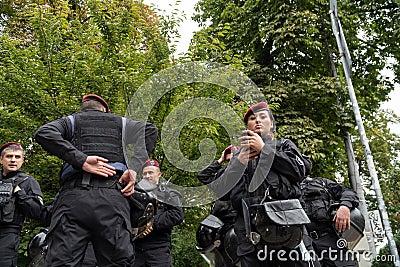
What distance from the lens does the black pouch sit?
12.4ft

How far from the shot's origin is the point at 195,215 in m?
9.66

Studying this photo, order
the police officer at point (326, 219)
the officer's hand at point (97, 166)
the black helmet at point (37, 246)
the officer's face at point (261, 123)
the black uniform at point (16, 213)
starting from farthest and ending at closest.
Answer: the black helmet at point (37, 246) < the police officer at point (326, 219) < the black uniform at point (16, 213) < the officer's face at point (261, 123) < the officer's hand at point (97, 166)

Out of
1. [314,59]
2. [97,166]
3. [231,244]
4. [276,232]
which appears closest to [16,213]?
[97,166]

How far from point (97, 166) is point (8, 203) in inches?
94.6

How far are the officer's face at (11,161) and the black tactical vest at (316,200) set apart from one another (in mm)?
3693

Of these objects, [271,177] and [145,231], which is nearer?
[271,177]

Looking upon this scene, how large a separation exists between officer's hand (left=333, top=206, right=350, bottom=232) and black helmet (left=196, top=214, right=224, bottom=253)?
1.58 m

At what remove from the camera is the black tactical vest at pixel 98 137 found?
164 inches

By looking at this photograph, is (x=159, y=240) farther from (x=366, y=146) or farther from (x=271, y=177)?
(x=366, y=146)

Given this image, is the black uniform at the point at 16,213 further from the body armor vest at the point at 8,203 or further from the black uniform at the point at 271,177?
the black uniform at the point at 271,177

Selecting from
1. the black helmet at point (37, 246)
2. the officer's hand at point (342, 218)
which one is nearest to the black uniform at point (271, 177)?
the officer's hand at point (342, 218)

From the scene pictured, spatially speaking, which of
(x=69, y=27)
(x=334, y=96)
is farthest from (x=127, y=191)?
(x=334, y=96)

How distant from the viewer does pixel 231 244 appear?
19.6 ft

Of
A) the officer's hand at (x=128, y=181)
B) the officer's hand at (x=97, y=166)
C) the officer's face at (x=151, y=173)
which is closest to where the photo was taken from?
the officer's hand at (x=97, y=166)
